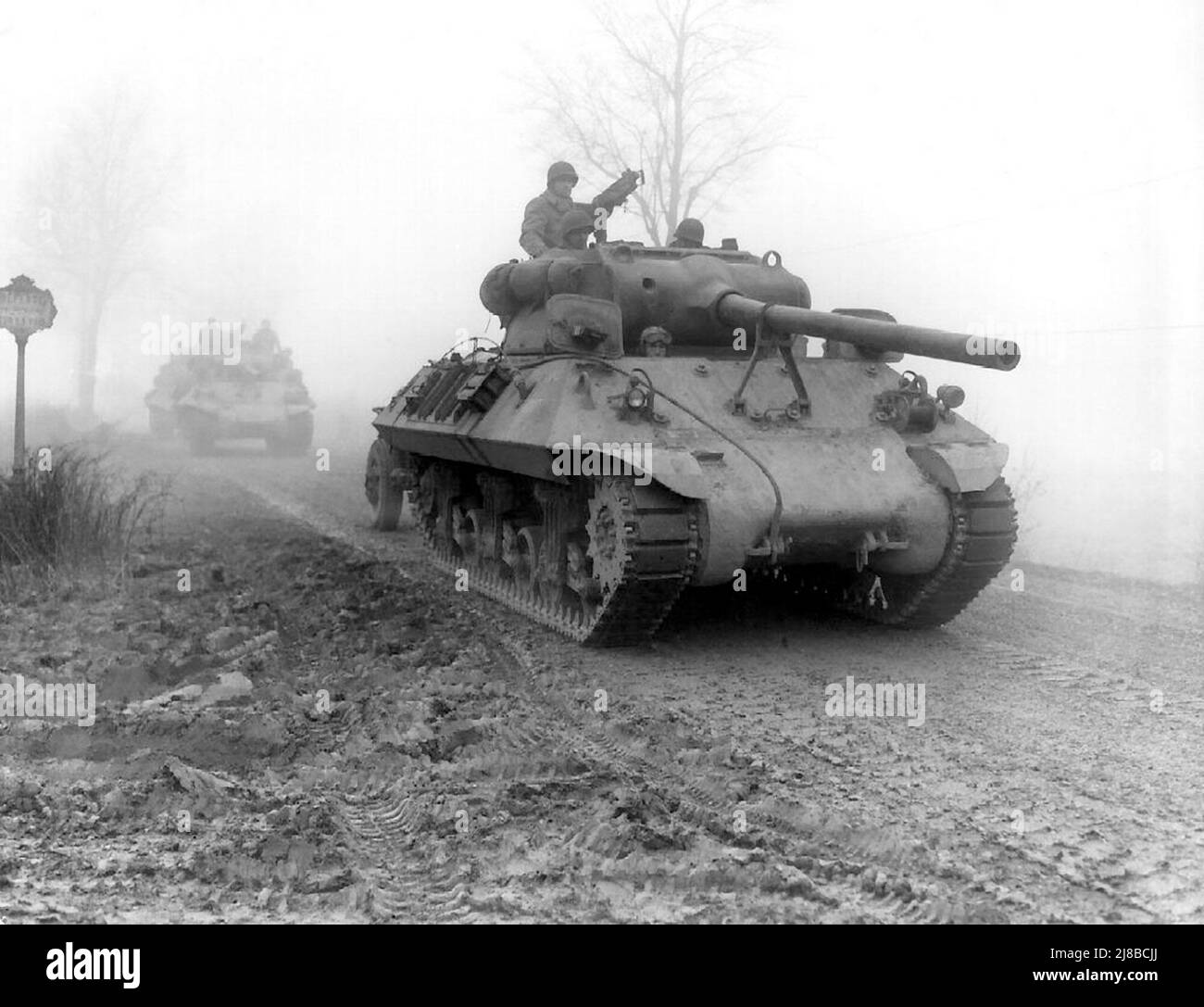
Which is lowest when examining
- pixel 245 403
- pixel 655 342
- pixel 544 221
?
pixel 245 403

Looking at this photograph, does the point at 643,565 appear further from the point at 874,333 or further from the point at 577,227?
the point at 577,227

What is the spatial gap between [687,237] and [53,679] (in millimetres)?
6118

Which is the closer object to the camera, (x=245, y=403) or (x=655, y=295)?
(x=655, y=295)

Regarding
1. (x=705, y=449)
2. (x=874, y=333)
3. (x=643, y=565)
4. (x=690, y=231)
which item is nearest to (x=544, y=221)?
(x=690, y=231)

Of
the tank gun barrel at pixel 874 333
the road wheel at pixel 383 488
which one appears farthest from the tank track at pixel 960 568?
the road wheel at pixel 383 488

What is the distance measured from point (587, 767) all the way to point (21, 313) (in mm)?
7299

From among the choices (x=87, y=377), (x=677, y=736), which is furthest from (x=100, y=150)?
(x=677, y=736)

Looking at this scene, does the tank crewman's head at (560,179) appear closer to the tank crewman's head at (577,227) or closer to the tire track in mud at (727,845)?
the tank crewman's head at (577,227)

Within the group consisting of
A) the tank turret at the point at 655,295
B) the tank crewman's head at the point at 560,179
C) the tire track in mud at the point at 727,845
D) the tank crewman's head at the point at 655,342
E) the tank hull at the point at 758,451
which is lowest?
the tire track in mud at the point at 727,845

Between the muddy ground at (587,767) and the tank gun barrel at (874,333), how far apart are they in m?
1.76

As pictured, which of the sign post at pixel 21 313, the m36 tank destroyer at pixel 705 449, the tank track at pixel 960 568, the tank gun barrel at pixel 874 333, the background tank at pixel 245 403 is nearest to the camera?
the tank gun barrel at pixel 874 333

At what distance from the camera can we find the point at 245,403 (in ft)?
80.8

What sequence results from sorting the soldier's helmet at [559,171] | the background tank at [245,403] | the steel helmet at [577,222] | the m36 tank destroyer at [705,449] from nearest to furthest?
the m36 tank destroyer at [705,449]
the steel helmet at [577,222]
the soldier's helmet at [559,171]
the background tank at [245,403]

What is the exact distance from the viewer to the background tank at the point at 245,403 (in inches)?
961
